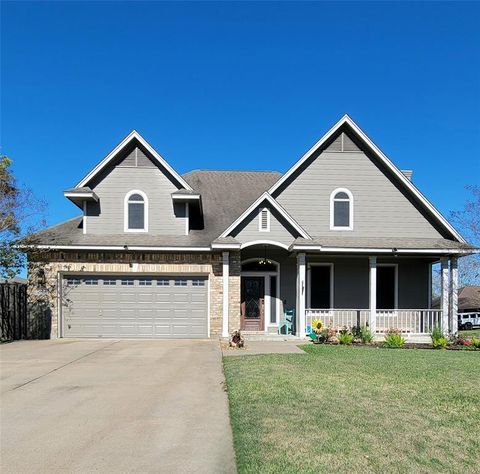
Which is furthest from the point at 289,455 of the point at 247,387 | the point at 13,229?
the point at 13,229

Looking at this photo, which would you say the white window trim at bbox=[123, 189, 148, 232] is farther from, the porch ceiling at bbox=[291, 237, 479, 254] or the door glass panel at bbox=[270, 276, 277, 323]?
the porch ceiling at bbox=[291, 237, 479, 254]

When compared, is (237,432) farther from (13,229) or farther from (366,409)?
(13,229)

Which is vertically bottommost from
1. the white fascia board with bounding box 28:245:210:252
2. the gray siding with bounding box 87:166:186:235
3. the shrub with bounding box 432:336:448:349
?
the shrub with bounding box 432:336:448:349

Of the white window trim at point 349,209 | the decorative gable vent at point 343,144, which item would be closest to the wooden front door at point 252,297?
the white window trim at point 349,209

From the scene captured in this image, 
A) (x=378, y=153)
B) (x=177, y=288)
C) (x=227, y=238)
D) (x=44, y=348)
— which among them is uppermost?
(x=378, y=153)

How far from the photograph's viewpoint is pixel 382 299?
18.9 m

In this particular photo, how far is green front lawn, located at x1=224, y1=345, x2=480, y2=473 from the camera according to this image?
4.97 metres

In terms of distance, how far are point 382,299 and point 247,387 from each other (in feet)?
38.7

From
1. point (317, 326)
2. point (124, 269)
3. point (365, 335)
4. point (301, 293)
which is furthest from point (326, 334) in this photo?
point (124, 269)

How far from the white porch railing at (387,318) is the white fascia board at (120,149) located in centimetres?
655

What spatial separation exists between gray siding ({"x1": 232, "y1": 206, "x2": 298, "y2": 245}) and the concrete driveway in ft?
17.5

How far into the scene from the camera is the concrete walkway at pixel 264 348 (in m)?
13.4

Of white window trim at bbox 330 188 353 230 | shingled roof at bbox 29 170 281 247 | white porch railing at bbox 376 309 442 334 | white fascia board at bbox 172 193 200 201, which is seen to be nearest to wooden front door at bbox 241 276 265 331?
shingled roof at bbox 29 170 281 247

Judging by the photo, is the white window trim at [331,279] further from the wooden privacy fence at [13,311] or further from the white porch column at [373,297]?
the wooden privacy fence at [13,311]
